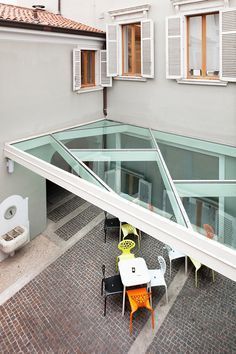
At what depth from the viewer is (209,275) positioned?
32.8 ft

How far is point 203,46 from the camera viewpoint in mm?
9867

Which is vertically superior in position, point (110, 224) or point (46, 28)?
point (46, 28)

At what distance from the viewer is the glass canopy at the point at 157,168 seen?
5988 millimetres

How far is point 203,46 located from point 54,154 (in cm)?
615

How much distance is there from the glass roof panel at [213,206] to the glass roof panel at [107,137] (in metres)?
3.14

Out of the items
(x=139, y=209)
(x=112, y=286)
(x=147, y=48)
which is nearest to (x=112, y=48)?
(x=147, y=48)

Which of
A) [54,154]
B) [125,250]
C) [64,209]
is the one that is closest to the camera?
[54,154]

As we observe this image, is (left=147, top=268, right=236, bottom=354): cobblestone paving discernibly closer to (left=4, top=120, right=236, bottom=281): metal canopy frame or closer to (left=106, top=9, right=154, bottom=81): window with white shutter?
(left=4, top=120, right=236, bottom=281): metal canopy frame

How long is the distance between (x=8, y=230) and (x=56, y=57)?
21.5ft

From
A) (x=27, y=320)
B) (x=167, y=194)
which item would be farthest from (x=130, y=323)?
(x=167, y=194)

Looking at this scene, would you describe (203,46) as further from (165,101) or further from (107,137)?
(107,137)

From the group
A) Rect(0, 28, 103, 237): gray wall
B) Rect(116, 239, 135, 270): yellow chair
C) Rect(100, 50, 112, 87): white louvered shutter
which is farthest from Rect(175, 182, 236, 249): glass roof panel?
Rect(100, 50, 112, 87): white louvered shutter

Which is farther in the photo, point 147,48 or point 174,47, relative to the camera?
point 147,48

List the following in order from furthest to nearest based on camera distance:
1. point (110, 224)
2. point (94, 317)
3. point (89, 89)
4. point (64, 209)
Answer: point (64, 209)
point (89, 89)
point (110, 224)
point (94, 317)
